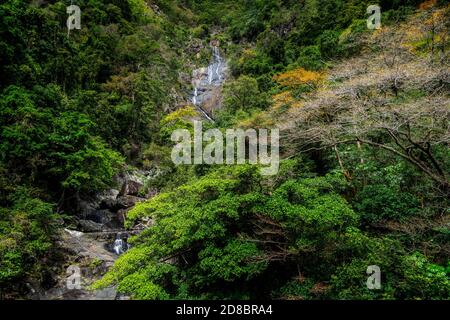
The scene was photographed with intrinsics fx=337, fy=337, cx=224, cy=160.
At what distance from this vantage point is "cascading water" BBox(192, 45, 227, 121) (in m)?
38.4

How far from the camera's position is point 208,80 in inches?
1682

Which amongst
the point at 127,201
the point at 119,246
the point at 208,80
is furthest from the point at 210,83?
the point at 119,246

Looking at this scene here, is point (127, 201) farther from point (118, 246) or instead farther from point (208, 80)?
point (208, 80)

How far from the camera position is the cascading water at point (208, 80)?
38406mm

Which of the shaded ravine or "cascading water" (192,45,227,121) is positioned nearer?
the shaded ravine

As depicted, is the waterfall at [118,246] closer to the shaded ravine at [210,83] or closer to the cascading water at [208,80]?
the shaded ravine at [210,83]

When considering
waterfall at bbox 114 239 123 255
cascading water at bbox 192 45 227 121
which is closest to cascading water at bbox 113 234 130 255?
waterfall at bbox 114 239 123 255

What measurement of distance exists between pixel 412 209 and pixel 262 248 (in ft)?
15.1

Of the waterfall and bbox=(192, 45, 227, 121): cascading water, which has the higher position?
bbox=(192, 45, 227, 121): cascading water

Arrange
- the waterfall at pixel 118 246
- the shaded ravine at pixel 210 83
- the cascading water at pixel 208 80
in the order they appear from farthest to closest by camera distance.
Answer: the cascading water at pixel 208 80, the shaded ravine at pixel 210 83, the waterfall at pixel 118 246

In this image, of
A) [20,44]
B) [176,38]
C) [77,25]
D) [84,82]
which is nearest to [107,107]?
[84,82]

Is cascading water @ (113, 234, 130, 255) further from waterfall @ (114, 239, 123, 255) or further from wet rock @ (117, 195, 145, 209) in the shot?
wet rock @ (117, 195, 145, 209)

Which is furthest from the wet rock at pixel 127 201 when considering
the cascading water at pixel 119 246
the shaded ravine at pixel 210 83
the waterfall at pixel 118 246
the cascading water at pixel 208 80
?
the cascading water at pixel 208 80

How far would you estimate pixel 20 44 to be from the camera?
777 inches
